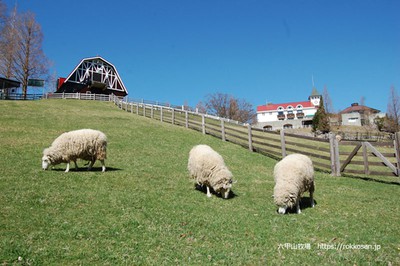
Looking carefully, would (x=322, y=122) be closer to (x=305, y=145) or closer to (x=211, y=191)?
(x=305, y=145)

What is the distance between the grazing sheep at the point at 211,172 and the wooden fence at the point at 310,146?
543 cm

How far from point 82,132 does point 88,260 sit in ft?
21.1

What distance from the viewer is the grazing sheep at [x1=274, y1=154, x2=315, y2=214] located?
624cm

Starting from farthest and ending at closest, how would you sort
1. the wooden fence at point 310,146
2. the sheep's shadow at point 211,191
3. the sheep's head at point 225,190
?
the wooden fence at point 310,146
the sheep's shadow at point 211,191
the sheep's head at point 225,190

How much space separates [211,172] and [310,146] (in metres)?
5.67

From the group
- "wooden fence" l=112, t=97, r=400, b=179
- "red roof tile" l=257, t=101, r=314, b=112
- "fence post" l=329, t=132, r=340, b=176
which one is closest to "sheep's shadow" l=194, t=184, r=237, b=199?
"wooden fence" l=112, t=97, r=400, b=179

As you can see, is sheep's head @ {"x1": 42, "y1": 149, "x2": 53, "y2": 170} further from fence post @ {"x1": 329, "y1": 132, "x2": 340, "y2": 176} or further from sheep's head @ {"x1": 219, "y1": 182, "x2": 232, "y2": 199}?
fence post @ {"x1": 329, "y1": 132, "x2": 340, "y2": 176}

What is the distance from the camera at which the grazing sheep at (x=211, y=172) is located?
746 cm

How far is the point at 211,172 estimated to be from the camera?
7680 millimetres

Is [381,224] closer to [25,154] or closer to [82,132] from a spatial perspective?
[82,132]

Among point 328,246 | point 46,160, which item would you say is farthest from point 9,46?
point 328,246

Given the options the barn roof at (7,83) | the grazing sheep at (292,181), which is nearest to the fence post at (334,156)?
the grazing sheep at (292,181)

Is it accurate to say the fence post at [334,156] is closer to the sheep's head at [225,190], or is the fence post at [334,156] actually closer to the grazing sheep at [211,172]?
the grazing sheep at [211,172]

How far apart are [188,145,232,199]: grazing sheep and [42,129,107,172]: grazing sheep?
10.9 ft
